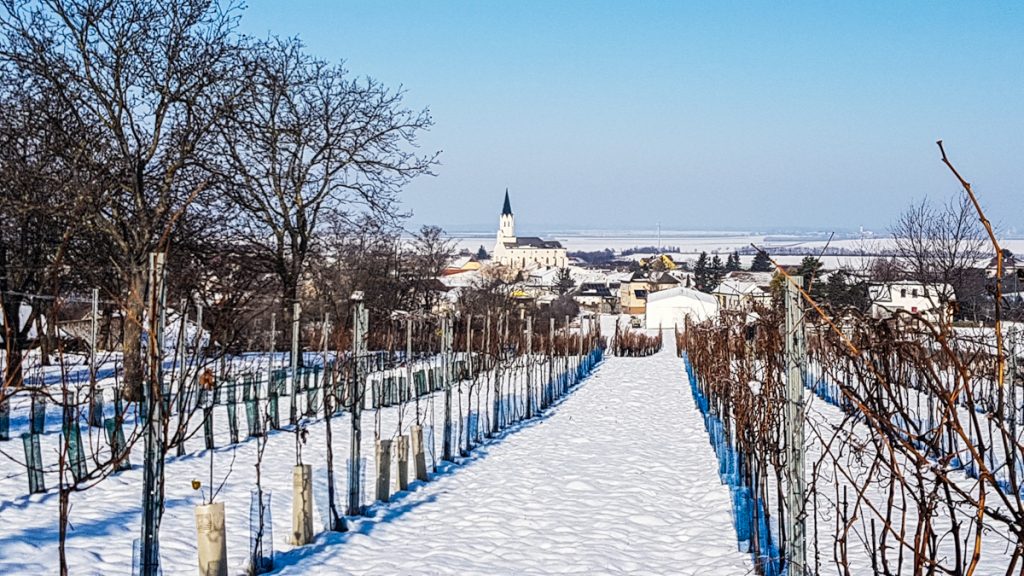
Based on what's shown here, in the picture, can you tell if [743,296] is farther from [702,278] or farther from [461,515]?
[702,278]

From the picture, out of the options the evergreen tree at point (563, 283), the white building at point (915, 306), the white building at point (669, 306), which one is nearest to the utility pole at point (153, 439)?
the white building at point (915, 306)

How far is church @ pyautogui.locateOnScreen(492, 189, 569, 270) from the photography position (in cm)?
16550

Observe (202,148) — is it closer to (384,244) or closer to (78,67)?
(78,67)

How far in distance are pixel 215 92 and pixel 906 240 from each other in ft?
72.6

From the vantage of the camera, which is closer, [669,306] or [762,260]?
[762,260]

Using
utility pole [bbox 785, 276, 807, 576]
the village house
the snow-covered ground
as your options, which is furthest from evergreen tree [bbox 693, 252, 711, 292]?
utility pole [bbox 785, 276, 807, 576]

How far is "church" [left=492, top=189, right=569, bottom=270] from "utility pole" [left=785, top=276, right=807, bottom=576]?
517 ft

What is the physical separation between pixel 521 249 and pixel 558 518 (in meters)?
160

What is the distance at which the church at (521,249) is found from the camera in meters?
166

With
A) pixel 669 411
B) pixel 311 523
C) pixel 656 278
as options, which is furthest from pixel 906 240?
pixel 656 278

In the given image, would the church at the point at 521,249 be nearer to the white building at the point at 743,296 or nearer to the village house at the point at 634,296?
the village house at the point at 634,296

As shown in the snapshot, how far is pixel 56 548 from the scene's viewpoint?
6.04 m

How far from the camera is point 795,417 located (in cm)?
446

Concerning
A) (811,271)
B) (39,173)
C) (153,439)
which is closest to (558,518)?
(153,439)
